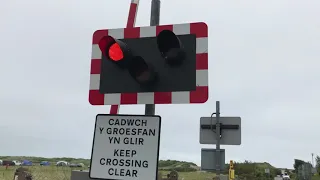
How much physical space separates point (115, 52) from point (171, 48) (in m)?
0.52

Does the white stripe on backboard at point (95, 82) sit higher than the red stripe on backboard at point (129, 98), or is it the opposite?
the white stripe on backboard at point (95, 82)

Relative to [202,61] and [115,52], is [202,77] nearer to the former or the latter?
[202,61]

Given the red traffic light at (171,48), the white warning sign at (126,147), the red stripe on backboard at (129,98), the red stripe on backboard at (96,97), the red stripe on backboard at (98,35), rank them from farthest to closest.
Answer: the red stripe on backboard at (98,35), the red stripe on backboard at (96,97), the red stripe on backboard at (129,98), the red traffic light at (171,48), the white warning sign at (126,147)

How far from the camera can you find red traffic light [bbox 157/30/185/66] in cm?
299

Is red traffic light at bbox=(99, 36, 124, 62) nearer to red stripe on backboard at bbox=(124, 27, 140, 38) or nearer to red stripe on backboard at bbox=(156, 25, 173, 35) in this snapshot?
red stripe on backboard at bbox=(124, 27, 140, 38)

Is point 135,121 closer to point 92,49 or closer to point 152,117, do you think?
point 152,117

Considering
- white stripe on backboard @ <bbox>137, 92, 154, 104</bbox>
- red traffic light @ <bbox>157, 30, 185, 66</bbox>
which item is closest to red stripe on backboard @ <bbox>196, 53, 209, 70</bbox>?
red traffic light @ <bbox>157, 30, 185, 66</bbox>

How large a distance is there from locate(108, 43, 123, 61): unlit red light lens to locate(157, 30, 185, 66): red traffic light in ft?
1.19

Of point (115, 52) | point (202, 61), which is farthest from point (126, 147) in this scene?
point (202, 61)

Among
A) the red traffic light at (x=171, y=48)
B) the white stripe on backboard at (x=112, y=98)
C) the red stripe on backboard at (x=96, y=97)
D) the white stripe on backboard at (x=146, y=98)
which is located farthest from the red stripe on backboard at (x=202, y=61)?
the red stripe on backboard at (x=96, y=97)

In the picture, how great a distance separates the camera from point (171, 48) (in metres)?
3.04

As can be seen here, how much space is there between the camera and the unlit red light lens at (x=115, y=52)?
3.06m

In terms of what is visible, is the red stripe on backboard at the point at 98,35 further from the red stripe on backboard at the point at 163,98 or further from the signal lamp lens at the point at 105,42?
the red stripe on backboard at the point at 163,98

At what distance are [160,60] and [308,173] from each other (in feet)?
77.8
